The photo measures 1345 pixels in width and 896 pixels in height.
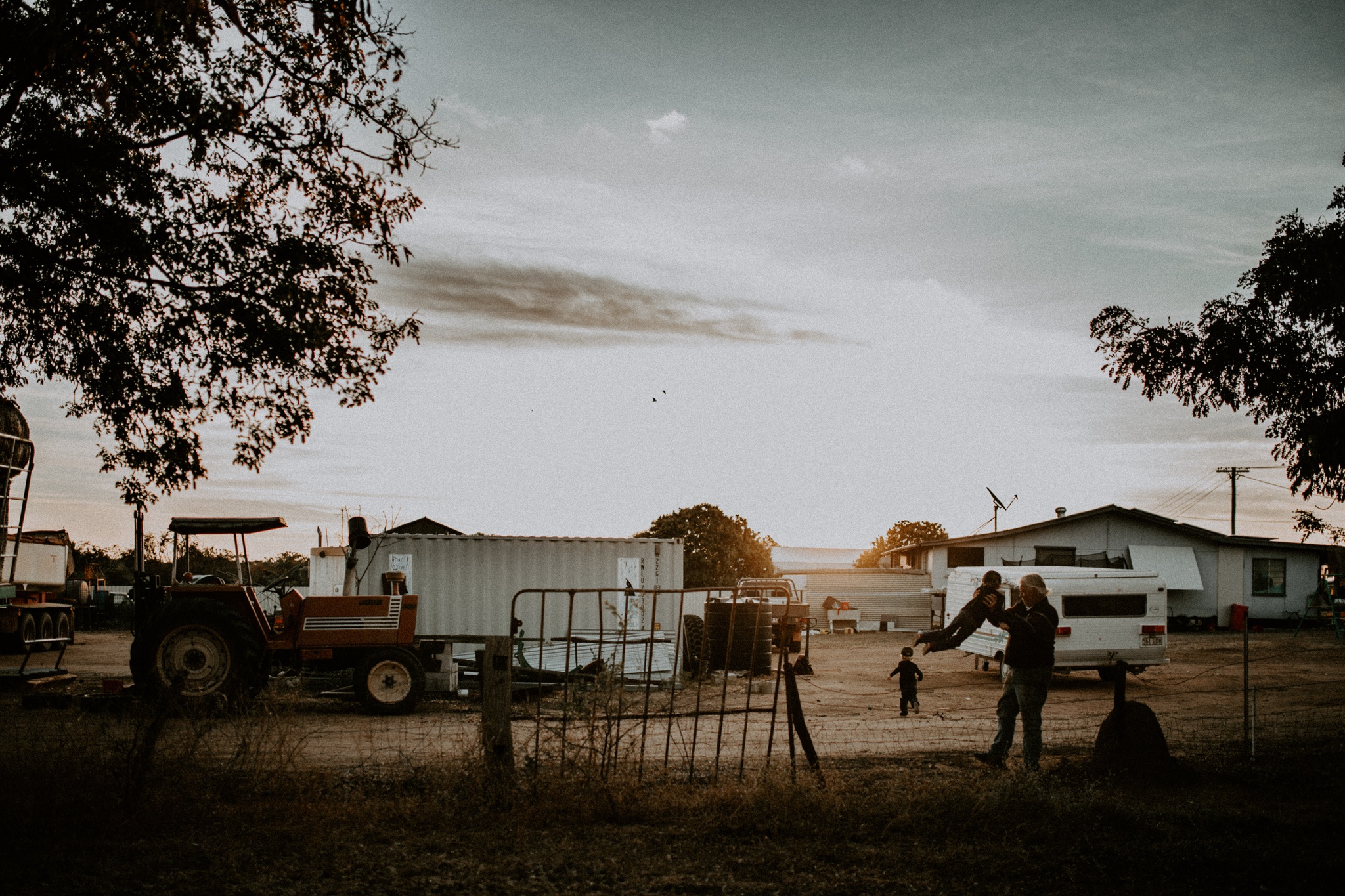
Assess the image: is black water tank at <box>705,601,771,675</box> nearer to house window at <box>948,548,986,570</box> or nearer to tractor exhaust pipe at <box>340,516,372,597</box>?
tractor exhaust pipe at <box>340,516,372,597</box>

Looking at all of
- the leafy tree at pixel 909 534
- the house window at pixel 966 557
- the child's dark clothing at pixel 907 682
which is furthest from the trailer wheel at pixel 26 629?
the leafy tree at pixel 909 534

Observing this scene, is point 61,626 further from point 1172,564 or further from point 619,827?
point 1172,564

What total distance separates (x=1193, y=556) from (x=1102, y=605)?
2091cm

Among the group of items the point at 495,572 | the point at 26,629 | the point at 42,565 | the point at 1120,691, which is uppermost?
the point at 495,572

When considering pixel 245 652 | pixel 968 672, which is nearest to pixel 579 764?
pixel 245 652

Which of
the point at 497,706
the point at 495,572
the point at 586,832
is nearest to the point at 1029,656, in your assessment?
the point at 586,832

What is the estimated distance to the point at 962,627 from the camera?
855 cm

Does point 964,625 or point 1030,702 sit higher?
point 964,625

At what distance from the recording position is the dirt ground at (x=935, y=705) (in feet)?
37.0

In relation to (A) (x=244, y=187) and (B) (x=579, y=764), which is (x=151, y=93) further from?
(B) (x=579, y=764)

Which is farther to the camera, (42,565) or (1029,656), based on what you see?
(42,565)

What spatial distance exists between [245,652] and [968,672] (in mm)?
16255

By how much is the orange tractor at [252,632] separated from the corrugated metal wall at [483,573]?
3.41 metres

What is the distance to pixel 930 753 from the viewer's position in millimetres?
10945
